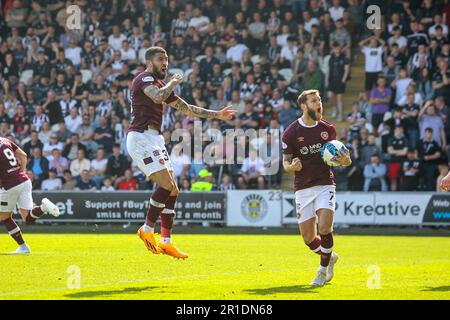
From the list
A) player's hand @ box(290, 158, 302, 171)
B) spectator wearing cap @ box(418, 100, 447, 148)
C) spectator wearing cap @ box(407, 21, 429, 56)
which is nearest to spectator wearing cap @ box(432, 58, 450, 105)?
spectator wearing cap @ box(418, 100, 447, 148)

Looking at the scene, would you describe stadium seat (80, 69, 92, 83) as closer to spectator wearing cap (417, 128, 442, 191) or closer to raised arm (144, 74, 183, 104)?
spectator wearing cap (417, 128, 442, 191)

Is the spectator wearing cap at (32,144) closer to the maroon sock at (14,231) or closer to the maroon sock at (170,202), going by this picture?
the maroon sock at (14,231)

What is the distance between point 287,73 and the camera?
29.8 meters

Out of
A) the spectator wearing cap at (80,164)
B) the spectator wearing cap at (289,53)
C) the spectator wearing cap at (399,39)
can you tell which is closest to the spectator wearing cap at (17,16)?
the spectator wearing cap at (80,164)

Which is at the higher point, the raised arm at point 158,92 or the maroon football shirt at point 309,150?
the raised arm at point 158,92

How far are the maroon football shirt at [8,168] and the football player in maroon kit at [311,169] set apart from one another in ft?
21.4

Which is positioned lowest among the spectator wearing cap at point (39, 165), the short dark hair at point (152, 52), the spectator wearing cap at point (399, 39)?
the spectator wearing cap at point (39, 165)

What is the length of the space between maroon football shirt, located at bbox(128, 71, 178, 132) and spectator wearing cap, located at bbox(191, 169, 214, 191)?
1333 cm

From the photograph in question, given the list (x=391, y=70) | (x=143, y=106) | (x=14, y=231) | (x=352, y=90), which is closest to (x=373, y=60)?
(x=391, y=70)

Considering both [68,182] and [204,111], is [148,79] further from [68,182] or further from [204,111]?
[68,182]

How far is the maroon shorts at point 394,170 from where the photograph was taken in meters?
26.5

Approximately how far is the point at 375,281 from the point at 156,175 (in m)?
3.57

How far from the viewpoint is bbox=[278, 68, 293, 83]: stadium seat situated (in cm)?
2959
